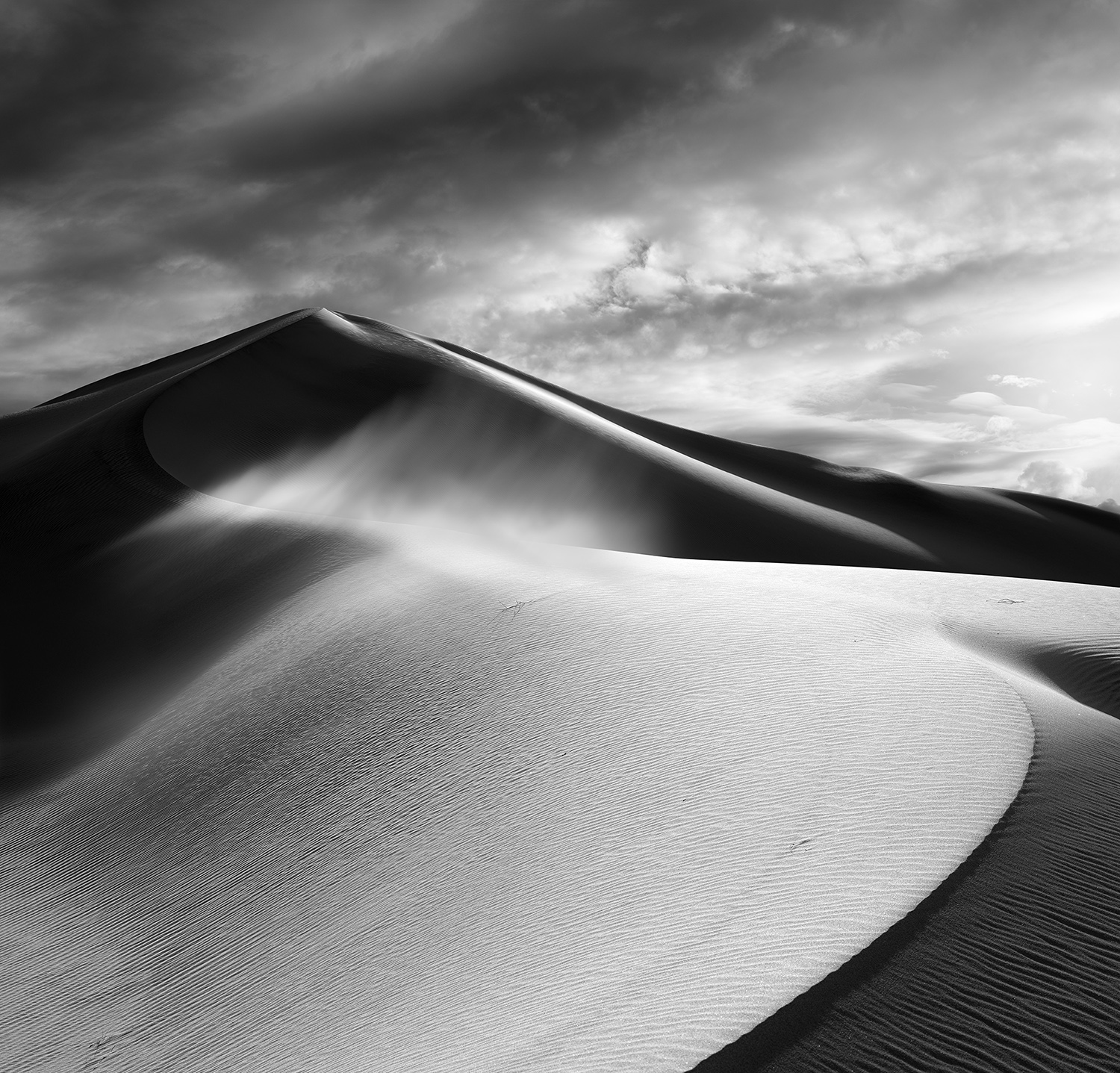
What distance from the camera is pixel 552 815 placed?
4996 millimetres

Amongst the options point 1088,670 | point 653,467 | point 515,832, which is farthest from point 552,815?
point 653,467

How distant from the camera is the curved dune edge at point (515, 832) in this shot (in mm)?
3377

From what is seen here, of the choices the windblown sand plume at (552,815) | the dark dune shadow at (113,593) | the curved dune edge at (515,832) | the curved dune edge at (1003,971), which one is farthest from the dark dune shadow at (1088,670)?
the dark dune shadow at (113,593)

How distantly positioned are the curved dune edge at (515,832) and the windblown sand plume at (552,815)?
0.02 metres

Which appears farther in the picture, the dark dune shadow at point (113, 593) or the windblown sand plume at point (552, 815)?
the dark dune shadow at point (113, 593)

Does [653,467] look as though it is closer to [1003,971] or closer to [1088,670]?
[1088,670]

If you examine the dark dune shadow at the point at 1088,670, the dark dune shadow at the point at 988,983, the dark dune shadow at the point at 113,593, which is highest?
the dark dune shadow at the point at 113,593

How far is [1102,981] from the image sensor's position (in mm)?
2779

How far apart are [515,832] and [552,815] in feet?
0.73

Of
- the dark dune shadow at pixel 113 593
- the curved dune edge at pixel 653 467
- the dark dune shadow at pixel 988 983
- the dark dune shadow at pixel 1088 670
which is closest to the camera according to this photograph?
the dark dune shadow at pixel 988 983

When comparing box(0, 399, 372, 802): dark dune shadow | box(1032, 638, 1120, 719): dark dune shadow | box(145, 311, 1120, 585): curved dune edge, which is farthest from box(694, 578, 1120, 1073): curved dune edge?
box(145, 311, 1120, 585): curved dune edge

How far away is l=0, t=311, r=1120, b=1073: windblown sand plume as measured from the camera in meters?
2.94

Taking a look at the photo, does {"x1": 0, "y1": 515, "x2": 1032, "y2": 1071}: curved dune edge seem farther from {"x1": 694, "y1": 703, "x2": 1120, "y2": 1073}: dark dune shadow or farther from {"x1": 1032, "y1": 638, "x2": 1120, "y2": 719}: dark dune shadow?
{"x1": 1032, "y1": 638, "x2": 1120, "y2": 719}: dark dune shadow

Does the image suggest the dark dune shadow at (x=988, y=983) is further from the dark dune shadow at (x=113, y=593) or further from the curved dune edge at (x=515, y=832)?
the dark dune shadow at (x=113, y=593)
